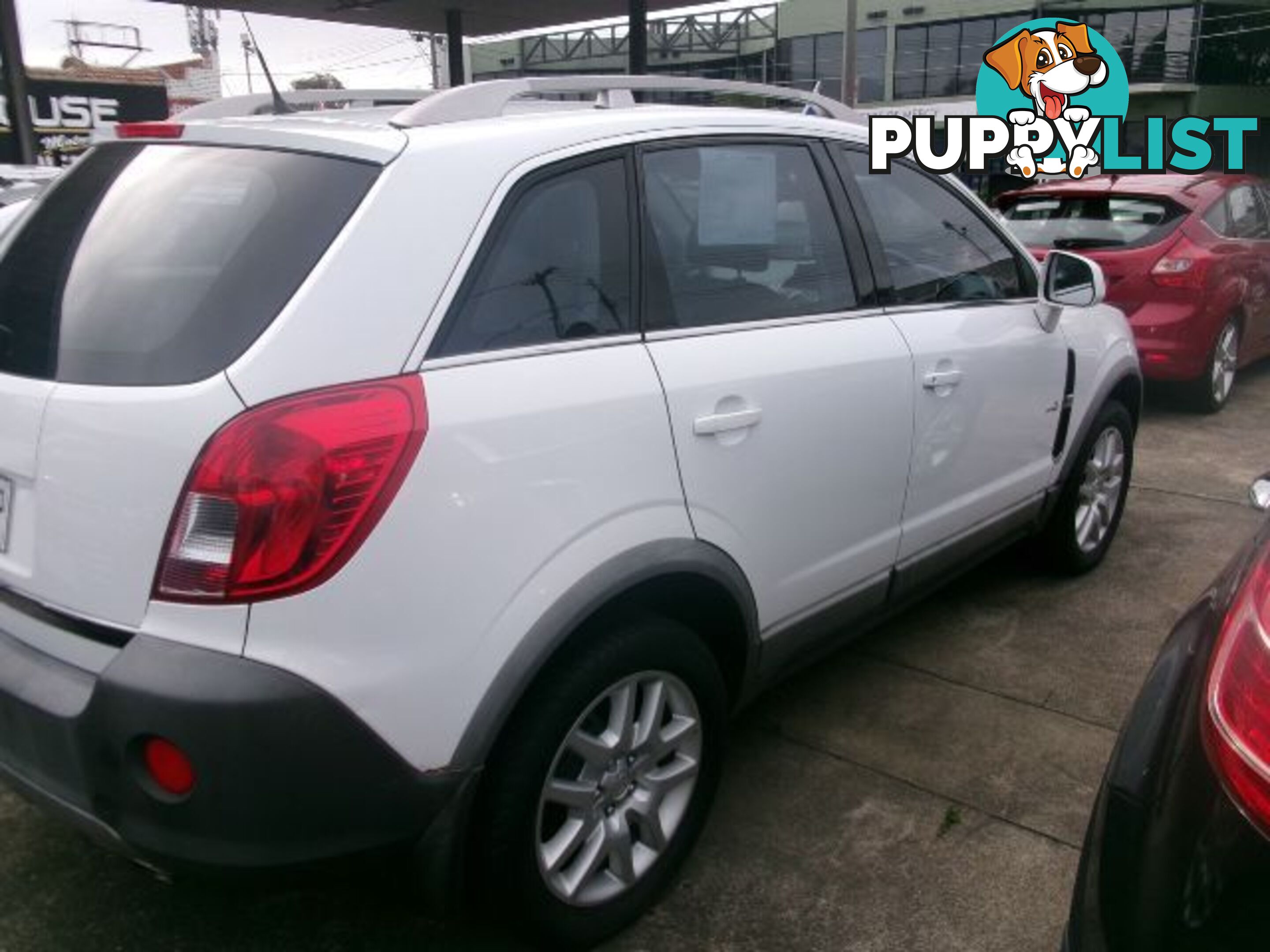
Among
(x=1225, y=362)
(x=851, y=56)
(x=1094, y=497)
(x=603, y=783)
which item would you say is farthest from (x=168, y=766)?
(x=851, y=56)

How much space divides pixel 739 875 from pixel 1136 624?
6.88 feet

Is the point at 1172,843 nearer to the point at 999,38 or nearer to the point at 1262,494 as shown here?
the point at 1262,494

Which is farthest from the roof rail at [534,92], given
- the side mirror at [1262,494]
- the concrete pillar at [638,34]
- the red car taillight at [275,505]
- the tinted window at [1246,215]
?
the concrete pillar at [638,34]

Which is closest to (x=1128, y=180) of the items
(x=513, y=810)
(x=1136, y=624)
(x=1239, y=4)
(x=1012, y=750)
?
(x=1136, y=624)

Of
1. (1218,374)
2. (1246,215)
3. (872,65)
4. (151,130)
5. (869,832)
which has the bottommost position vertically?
(1218,374)

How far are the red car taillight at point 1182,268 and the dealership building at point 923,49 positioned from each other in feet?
97.6

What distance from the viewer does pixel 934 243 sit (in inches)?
129

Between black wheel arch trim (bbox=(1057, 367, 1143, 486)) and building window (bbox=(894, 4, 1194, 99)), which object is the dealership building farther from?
black wheel arch trim (bbox=(1057, 367, 1143, 486))

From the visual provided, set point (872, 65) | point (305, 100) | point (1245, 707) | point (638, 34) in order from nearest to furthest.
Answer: point (1245, 707) → point (305, 100) → point (638, 34) → point (872, 65)

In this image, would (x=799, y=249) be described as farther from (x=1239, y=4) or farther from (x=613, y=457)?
(x=1239, y=4)

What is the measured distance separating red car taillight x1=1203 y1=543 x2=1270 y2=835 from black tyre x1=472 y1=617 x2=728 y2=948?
105 centimetres

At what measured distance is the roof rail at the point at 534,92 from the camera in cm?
212

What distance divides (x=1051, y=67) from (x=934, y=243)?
15760 millimetres

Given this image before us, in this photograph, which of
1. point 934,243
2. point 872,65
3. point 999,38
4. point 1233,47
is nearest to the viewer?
point 934,243
